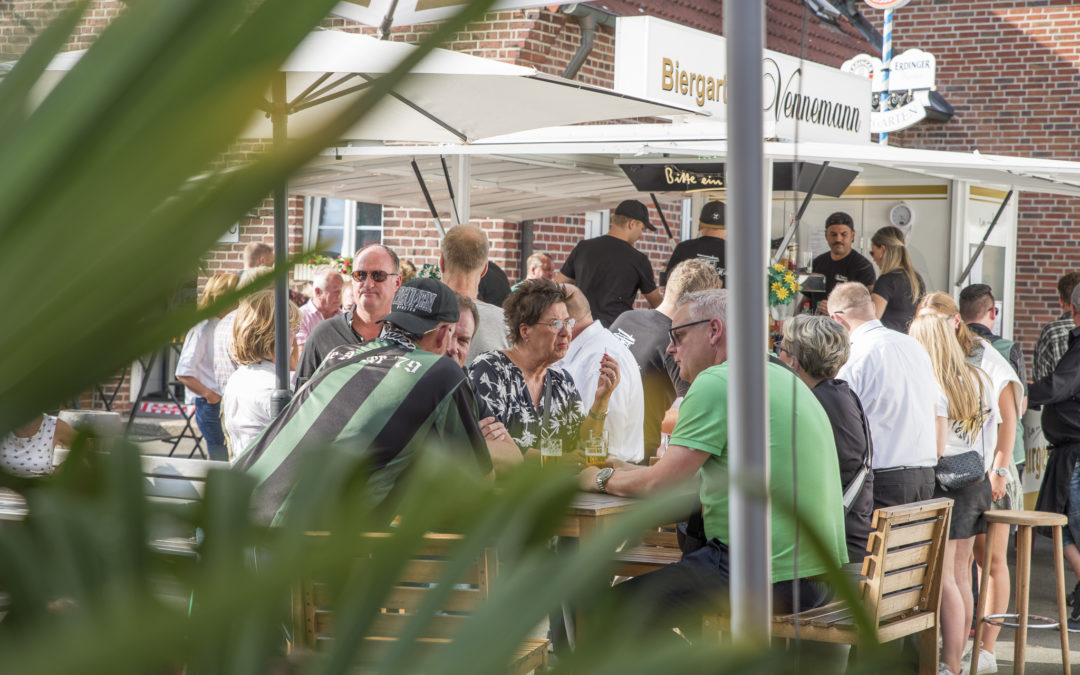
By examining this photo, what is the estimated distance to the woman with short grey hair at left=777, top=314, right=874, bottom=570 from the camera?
422 centimetres

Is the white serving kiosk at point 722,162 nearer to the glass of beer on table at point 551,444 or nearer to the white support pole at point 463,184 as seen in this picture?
the white support pole at point 463,184

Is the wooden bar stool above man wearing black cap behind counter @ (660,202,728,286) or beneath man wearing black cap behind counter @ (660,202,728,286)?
beneath

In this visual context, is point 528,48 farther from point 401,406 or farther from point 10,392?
point 10,392

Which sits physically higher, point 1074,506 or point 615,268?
point 615,268

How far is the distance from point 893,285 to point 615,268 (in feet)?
6.85

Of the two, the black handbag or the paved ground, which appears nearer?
the black handbag

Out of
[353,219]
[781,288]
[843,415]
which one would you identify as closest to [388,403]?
[843,415]

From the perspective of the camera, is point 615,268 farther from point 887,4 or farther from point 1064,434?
point 887,4

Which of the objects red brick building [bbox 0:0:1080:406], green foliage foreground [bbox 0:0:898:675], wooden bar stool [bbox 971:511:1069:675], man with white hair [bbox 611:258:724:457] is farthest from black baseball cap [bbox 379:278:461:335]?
red brick building [bbox 0:0:1080:406]

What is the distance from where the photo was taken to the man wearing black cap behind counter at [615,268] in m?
7.56

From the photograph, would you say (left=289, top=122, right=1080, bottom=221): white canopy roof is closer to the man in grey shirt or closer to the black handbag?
the man in grey shirt

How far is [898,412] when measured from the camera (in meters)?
4.88

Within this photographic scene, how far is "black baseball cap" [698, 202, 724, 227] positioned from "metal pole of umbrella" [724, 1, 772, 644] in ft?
19.6

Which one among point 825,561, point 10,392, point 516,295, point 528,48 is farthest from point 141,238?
point 528,48
